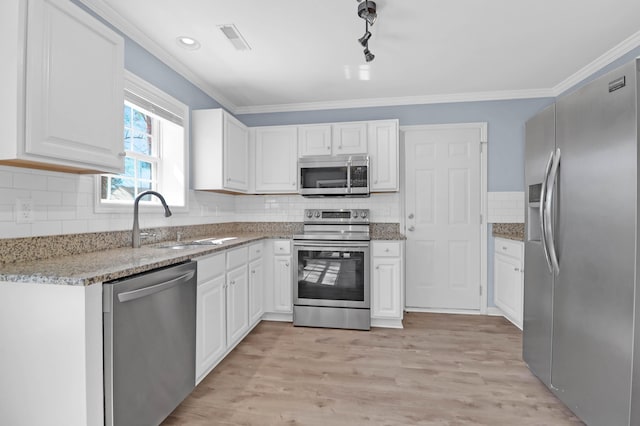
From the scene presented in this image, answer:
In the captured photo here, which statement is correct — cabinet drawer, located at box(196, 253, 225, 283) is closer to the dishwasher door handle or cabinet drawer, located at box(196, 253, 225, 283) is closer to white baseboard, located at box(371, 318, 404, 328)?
the dishwasher door handle

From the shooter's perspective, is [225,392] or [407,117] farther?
[407,117]

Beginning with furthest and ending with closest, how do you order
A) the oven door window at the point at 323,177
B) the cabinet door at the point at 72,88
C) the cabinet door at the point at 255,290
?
the oven door window at the point at 323,177
the cabinet door at the point at 255,290
the cabinet door at the point at 72,88

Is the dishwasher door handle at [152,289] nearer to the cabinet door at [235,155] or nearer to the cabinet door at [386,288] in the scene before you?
the cabinet door at [235,155]

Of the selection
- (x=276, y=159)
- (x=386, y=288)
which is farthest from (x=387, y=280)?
(x=276, y=159)

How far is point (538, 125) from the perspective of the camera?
82.8 inches

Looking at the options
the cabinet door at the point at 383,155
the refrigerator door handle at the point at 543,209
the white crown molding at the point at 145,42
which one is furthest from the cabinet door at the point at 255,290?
the refrigerator door handle at the point at 543,209

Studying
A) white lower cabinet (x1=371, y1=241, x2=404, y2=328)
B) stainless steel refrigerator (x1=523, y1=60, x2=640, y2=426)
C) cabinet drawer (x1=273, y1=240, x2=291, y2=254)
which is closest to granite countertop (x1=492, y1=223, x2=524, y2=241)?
white lower cabinet (x1=371, y1=241, x2=404, y2=328)

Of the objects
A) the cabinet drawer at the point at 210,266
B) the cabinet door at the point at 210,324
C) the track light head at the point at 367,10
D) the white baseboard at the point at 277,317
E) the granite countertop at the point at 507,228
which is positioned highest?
the track light head at the point at 367,10

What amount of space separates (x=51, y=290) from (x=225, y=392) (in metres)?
1.27

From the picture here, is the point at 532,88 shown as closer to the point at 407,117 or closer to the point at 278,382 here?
the point at 407,117

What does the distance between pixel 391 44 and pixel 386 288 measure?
85.8 inches

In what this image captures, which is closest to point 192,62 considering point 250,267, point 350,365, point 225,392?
point 250,267

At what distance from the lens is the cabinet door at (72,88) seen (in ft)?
4.35

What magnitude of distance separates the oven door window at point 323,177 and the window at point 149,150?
124cm
